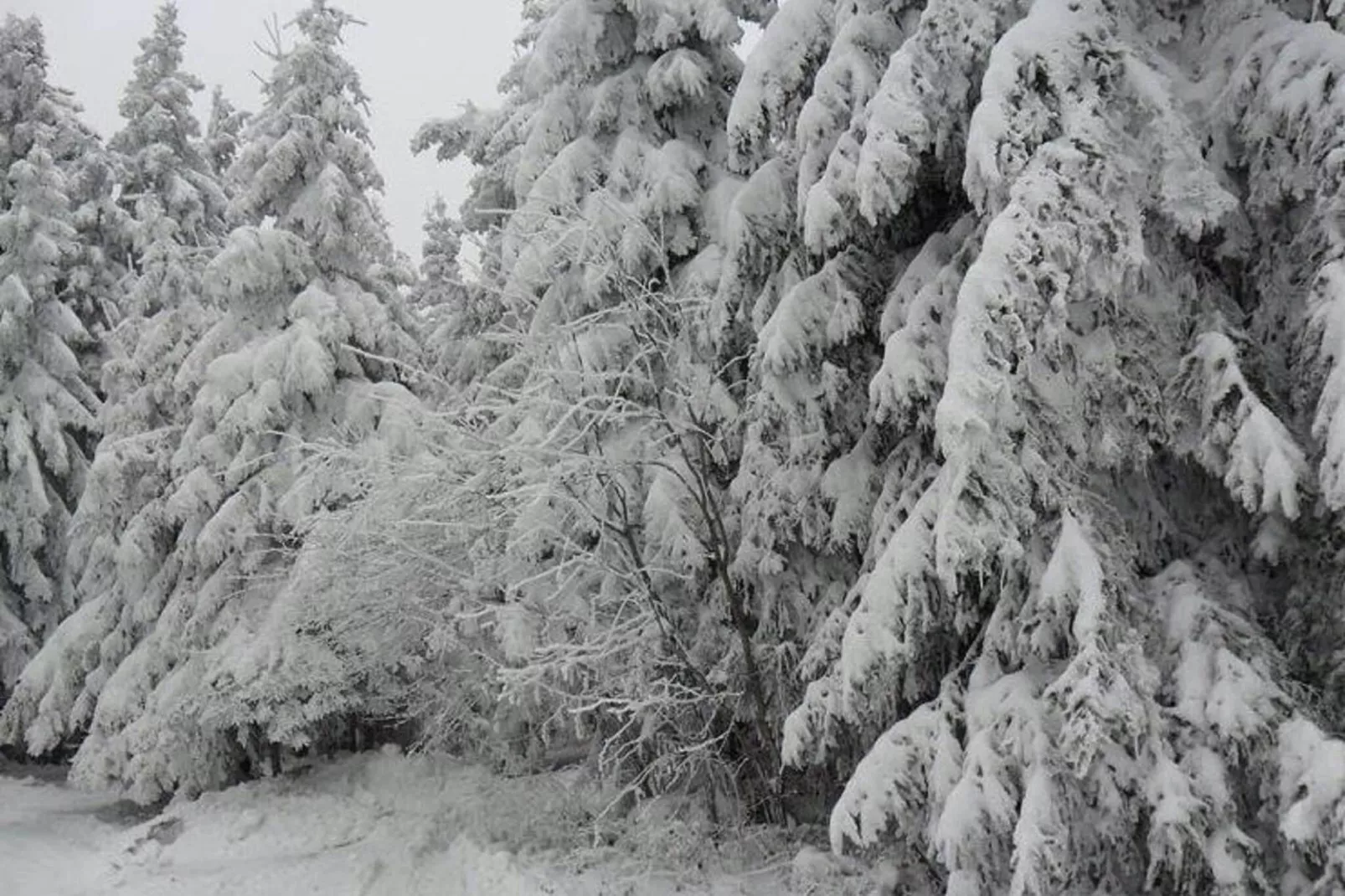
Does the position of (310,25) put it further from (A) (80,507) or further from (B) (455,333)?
(A) (80,507)

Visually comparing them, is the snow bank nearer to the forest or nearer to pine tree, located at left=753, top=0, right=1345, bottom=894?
the forest

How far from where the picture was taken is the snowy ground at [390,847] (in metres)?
9.59

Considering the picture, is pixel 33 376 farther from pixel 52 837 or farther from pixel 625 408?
pixel 625 408

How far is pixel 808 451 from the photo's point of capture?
30.5 ft

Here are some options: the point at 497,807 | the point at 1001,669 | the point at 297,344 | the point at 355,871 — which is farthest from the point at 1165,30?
the point at 297,344

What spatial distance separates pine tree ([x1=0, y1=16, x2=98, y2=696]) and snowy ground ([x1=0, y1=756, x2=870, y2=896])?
575 cm

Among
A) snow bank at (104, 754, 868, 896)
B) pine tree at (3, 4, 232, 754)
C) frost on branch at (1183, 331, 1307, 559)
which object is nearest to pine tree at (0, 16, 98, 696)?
pine tree at (3, 4, 232, 754)

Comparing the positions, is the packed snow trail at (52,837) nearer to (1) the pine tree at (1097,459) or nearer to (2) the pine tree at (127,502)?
(2) the pine tree at (127,502)

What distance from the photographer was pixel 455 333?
693 inches

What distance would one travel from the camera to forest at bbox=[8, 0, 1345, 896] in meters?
6.23

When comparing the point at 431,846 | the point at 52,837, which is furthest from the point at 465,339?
the point at 52,837

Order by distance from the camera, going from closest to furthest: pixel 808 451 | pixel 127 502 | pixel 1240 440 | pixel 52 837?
pixel 1240 440
pixel 808 451
pixel 52 837
pixel 127 502

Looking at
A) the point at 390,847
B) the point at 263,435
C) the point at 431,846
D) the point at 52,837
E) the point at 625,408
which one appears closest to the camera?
the point at 431,846

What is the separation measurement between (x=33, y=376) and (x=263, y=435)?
9008 millimetres
